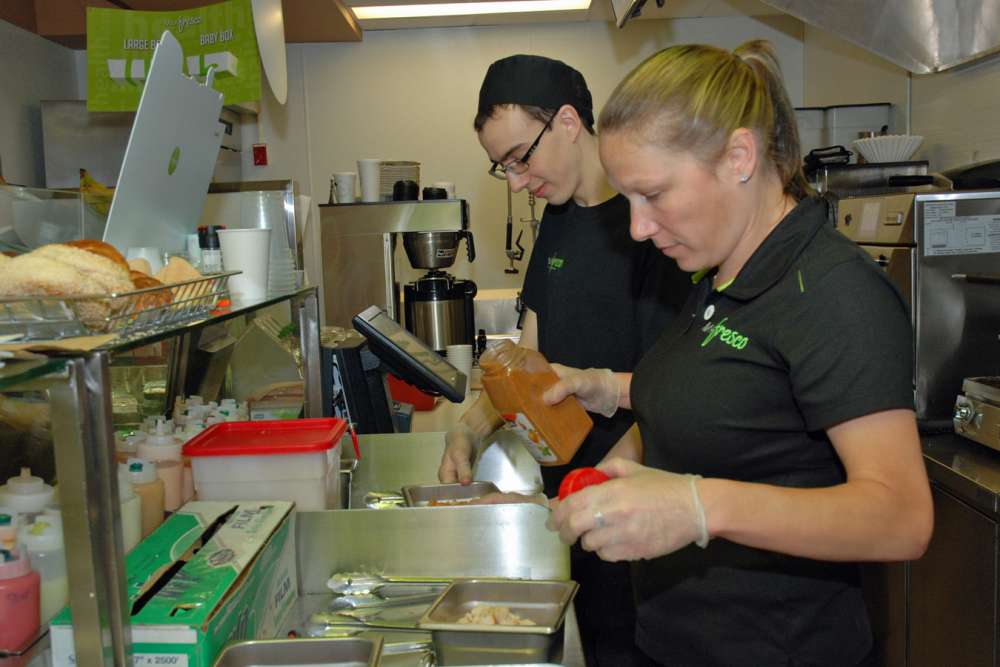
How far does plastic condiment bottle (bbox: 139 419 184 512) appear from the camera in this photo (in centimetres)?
142

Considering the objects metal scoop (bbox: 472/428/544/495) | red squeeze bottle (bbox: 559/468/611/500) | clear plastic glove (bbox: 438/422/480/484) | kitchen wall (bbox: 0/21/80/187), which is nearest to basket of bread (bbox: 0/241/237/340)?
red squeeze bottle (bbox: 559/468/611/500)

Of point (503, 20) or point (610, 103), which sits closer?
point (610, 103)

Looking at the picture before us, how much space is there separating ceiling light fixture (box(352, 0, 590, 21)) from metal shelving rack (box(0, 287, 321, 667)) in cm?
405

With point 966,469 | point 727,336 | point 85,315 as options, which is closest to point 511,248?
point 966,469

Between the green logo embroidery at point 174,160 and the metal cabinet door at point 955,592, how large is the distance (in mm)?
1957

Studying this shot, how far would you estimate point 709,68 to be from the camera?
3.75ft

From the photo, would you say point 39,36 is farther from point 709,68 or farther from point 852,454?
point 852,454

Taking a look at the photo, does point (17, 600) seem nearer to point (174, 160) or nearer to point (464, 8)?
point (174, 160)

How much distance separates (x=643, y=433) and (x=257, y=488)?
2.13 ft

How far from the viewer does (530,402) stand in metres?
1.66

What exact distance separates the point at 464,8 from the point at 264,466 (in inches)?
147

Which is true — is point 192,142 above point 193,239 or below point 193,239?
above

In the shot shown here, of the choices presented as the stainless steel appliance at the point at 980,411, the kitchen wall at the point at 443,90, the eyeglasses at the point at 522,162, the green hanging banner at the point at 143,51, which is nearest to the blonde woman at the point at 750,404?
the eyeglasses at the point at 522,162

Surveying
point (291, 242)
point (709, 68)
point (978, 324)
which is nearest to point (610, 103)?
point (709, 68)
